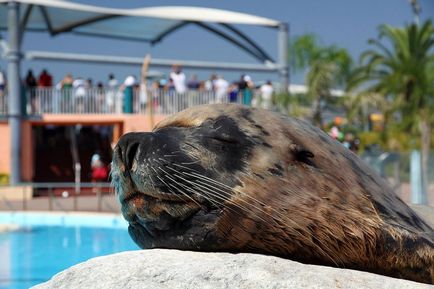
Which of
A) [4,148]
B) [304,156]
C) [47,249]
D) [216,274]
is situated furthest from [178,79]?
[216,274]

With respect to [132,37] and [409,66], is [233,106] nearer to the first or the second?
[409,66]

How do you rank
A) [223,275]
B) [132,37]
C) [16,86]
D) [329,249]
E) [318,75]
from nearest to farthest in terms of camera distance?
[223,275]
[329,249]
[16,86]
[318,75]
[132,37]

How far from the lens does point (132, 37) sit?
2866cm

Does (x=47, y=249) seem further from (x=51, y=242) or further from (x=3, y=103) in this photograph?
(x=3, y=103)

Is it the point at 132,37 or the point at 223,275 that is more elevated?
the point at 132,37

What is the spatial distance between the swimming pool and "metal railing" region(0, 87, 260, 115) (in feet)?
21.5

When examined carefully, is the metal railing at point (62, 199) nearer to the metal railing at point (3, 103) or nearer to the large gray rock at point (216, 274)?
the metal railing at point (3, 103)

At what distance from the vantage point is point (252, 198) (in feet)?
9.70

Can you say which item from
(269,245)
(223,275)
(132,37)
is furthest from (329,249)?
(132,37)

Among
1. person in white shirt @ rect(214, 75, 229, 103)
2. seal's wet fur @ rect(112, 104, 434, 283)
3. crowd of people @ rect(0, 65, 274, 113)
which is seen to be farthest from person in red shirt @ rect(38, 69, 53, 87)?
seal's wet fur @ rect(112, 104, 434, 283)

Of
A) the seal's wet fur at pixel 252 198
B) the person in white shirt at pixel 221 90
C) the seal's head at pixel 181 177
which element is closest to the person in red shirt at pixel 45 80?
the person in white shirt at pixel 221 90

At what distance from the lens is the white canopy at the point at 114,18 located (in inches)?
900

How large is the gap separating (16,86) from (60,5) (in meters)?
2.96

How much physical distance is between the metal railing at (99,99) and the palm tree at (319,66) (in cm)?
209
